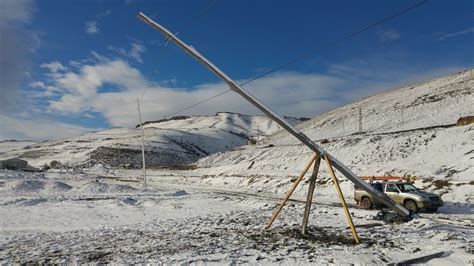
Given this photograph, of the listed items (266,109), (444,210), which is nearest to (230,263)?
(266,109)

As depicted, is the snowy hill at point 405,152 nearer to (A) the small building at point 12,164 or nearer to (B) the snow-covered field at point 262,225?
(B) the snow-covered field at point 262,225

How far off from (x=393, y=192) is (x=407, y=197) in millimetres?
1010

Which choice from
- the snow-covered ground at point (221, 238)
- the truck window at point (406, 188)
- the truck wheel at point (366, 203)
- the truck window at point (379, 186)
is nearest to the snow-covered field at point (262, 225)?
the snow-covered ground at point (221, 238)

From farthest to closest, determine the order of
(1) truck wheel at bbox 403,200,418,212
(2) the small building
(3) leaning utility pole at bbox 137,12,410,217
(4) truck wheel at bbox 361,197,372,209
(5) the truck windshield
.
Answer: (2) the small building < (4) truck wheel at bbox 361,197,372,209 < (5) the truck windshield < (1) truck wheel at bbox 403,200,418,212 < (3) leaning utility pole at bbox 137,12,410,217

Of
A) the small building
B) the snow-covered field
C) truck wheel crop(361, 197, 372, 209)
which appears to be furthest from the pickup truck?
the small building

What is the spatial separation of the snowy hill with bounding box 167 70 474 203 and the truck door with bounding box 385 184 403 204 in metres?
5.85

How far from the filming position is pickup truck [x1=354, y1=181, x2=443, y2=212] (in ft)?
70.8

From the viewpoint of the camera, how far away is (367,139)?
2116 inches

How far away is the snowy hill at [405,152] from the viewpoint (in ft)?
108

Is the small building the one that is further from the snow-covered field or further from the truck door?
the truck door

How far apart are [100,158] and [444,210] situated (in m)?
170

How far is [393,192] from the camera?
23500mm

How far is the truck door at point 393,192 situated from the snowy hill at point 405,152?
585 cm

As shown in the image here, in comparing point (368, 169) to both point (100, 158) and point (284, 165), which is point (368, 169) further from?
point (100, 158)
